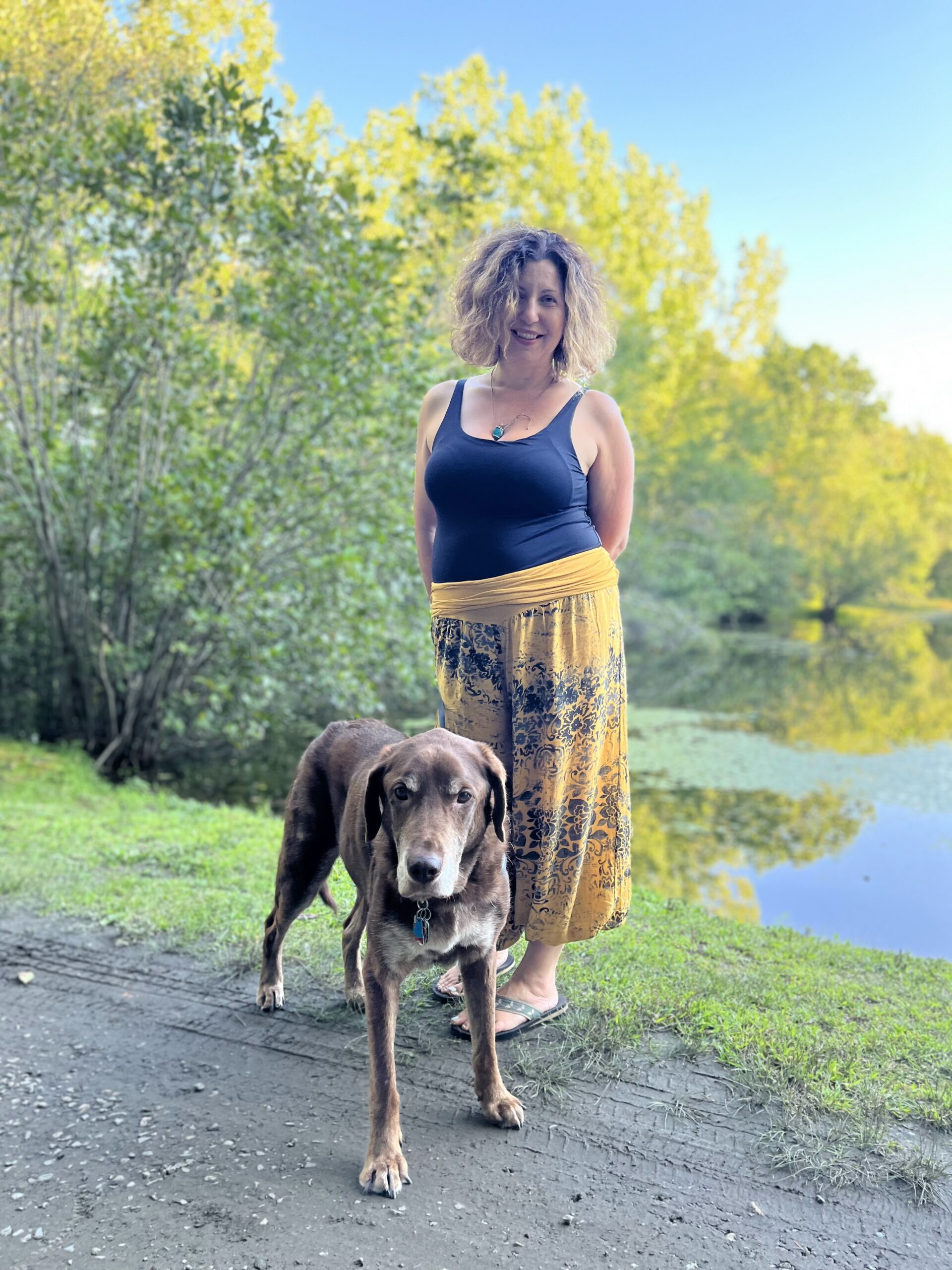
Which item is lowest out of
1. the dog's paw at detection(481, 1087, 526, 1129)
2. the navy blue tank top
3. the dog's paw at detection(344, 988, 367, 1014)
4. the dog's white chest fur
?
the dog's paw at detection(481, 1087, 526, 1129)

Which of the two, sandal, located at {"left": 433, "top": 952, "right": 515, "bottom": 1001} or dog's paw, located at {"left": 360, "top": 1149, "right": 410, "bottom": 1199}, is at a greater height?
sandal, located at {"left": 433, "top": 952, "right": 515, "bottom": 1001}

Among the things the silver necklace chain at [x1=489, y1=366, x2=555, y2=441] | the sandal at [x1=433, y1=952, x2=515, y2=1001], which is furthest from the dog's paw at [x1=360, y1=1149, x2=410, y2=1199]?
the silver necklace chain at [x1=489, y1=366, x2=555, y2=441]

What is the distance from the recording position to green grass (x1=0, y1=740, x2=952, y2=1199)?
2.70 meters

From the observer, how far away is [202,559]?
7.59 metres

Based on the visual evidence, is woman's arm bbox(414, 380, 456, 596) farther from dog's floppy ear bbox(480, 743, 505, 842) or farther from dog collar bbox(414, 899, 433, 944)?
dog collar bbox(414, 899, 433, 944)

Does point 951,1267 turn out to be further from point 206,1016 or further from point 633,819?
point 633,819

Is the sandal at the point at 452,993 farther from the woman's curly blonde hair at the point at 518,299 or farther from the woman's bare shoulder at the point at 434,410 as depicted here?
the woman's curly blonde hair at the point at 518,299

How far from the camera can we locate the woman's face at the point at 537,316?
3006mm

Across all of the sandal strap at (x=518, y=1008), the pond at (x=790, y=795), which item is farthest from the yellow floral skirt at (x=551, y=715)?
the pond at (x=790, y=795)

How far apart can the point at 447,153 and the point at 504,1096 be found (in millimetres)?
8178

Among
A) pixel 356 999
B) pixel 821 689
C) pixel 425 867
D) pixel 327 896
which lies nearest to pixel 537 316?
pixel 425 867

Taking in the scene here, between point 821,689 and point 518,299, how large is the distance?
17.1 m

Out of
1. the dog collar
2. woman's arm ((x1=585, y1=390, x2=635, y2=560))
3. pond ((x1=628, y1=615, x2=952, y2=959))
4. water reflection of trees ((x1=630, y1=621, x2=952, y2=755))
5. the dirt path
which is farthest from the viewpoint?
water reflection of trees ((x1=630, y1=621, x2=952, y2=755))

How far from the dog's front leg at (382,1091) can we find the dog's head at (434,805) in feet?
1.02
